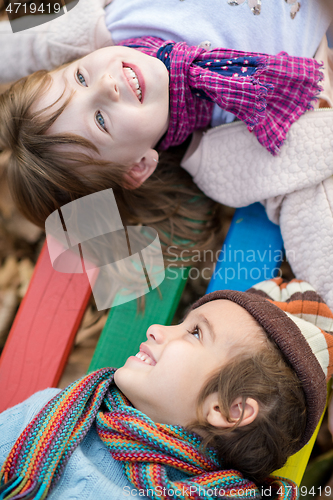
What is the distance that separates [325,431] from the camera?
100 cm

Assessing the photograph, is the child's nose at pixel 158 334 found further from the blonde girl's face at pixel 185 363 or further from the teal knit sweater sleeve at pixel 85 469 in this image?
the teal knit sweater sleeve at pixel 85 469

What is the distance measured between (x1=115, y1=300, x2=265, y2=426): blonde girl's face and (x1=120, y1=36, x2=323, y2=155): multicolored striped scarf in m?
0.42

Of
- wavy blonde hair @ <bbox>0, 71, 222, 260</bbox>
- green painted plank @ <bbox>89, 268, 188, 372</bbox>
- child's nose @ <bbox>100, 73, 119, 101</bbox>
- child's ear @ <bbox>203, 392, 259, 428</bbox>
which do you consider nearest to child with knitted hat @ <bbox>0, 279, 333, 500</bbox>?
child's ear @ <bbox>203, 392, 259, 428</bbox>

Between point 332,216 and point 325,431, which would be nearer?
point 332,216

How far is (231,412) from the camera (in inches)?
26.0

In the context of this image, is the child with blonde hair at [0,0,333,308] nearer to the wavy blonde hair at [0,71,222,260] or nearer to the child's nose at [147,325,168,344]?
the wavy blonde hair at [0,71,222,260]

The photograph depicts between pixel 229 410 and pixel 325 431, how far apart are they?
0.49 meters

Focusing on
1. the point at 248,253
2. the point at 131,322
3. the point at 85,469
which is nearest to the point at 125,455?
the point at 85,469

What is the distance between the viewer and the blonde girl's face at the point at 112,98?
0.79 m

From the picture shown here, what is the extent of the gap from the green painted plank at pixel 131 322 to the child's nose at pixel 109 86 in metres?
0.43

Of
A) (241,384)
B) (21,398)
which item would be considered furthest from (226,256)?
(21,398)

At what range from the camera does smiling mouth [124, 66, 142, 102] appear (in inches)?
31.4

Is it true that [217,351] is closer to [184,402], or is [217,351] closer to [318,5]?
[184,402]

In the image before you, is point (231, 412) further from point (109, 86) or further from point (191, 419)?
point (109, 86)
